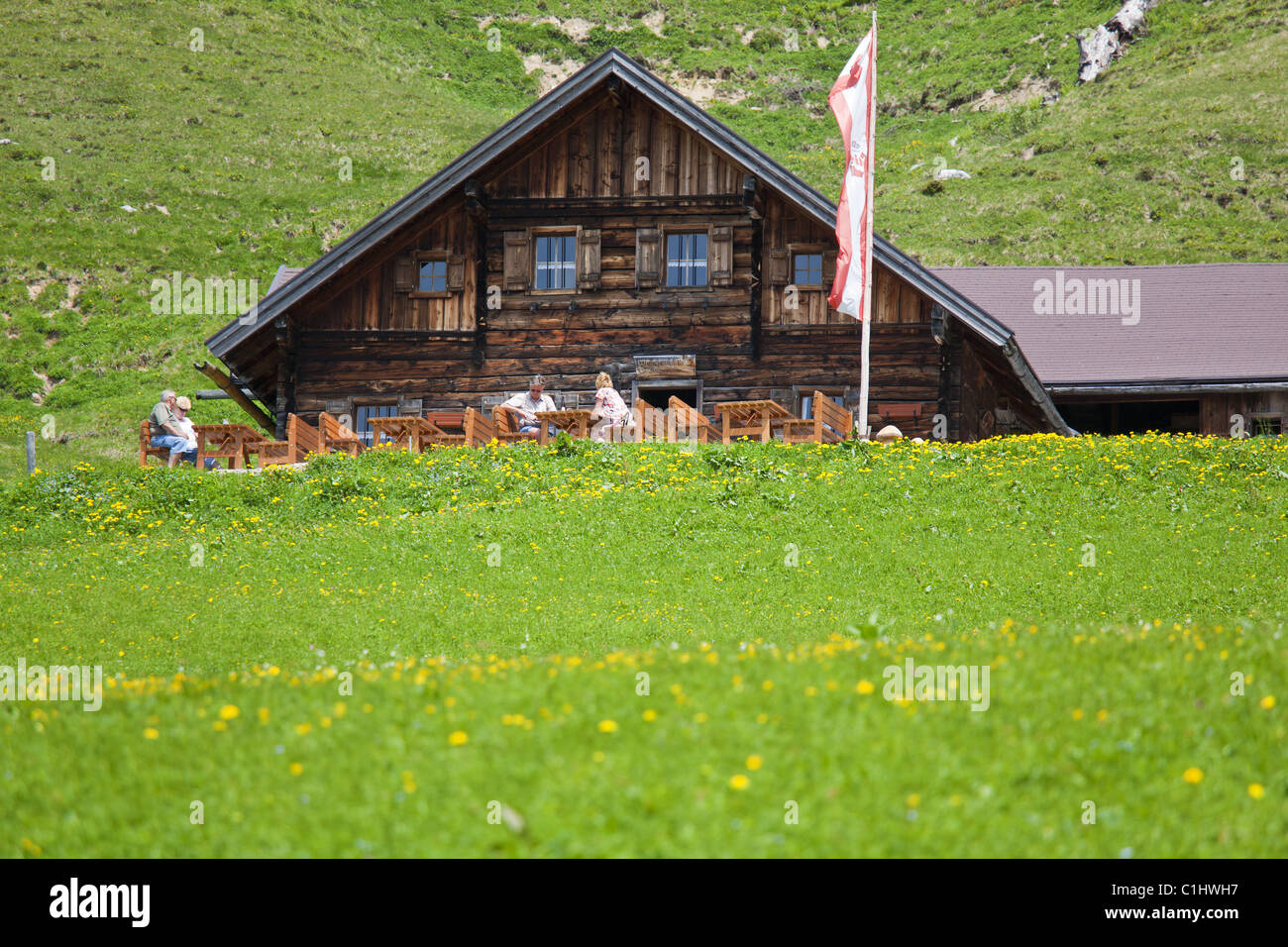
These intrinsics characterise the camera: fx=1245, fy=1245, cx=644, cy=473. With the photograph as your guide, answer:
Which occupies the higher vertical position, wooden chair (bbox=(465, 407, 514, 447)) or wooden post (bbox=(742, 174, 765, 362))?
wooden post (bbox=(742, 174, 765, 362))

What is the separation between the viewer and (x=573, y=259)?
24.5 meters

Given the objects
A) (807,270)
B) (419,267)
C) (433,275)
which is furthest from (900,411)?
(419,267)

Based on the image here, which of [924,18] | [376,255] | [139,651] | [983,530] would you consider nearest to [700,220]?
[376,255]

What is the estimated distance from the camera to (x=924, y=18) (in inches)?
4355

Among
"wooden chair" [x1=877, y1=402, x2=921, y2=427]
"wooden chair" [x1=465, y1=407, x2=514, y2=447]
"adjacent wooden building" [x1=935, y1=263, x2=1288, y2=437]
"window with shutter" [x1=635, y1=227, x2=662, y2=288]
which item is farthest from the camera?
"adjacent wooden building" [x1=935, y1=263, x2=1288, y2=437]

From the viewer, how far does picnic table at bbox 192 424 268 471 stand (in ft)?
70.9

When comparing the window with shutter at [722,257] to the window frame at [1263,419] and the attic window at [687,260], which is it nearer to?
the attic window at [687,260]

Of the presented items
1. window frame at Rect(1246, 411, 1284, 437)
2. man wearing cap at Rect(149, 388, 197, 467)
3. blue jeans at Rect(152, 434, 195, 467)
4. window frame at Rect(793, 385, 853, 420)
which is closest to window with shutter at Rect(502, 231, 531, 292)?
window frame at Rect(793, 385, 853, 420)

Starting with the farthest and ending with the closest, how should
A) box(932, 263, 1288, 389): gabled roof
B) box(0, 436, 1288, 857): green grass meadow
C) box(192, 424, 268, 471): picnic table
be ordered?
box(932, 263, 1288, 389): gabled roof → box(192, 424, 268, 471): picnic table → box(0, 436, 1288, 857): green grass meadow

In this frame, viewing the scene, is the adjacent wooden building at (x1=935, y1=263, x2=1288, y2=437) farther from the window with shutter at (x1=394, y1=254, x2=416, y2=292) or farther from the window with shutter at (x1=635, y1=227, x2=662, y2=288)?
the window with shutter at (x1=394, y1=254, x2=416, y2=292)

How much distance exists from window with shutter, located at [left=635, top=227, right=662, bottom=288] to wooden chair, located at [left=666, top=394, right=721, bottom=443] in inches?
135
